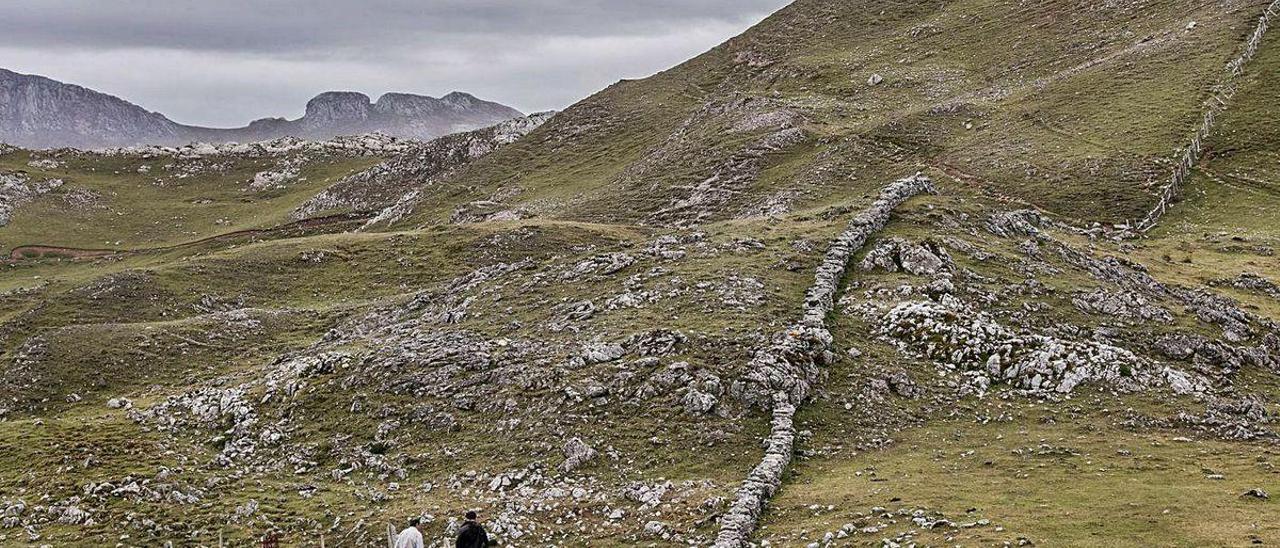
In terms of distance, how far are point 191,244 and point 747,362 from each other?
83769mm

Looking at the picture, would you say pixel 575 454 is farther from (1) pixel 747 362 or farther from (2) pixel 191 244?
(2) pixel 191 244

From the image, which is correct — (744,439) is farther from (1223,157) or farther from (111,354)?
(1223,157)

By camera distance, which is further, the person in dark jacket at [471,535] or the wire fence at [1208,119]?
the wire fence at [1208,119]

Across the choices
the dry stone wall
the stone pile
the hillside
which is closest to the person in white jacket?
the hillside

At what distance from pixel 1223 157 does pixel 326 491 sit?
74.5 meters

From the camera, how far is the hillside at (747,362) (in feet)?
92.8

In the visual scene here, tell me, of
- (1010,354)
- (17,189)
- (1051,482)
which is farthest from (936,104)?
(17,189)

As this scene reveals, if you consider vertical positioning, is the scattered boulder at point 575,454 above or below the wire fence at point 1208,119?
below

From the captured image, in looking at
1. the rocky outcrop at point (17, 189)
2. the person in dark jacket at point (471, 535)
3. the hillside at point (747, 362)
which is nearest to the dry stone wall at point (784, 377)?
the hillside at point (747, 362)

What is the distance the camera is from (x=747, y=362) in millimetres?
34594

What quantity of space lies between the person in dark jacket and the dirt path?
279ft

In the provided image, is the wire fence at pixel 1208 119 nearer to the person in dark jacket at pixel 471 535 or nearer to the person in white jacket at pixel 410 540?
the person in dark jacket at pixel 471 535

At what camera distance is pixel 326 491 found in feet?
104

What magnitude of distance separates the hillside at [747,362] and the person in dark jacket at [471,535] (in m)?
2.96
